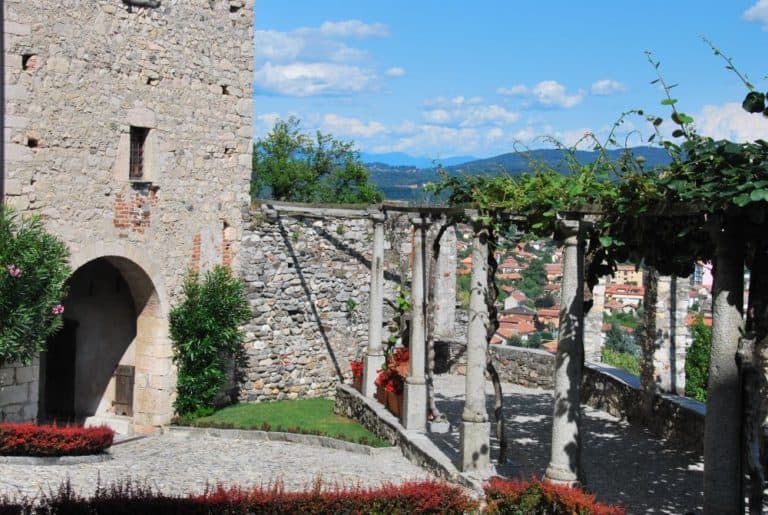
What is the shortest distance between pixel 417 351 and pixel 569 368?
20.2ft

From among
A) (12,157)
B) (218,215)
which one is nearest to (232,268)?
(218,215)

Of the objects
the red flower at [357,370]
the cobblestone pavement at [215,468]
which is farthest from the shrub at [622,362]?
the cobblestone pavement at [215,468]

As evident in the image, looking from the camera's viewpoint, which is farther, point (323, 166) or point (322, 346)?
point (323, 166)

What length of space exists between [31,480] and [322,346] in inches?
396

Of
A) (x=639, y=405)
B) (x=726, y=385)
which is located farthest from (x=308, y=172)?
(x=726, y=385)

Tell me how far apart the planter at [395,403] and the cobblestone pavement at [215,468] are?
1.38m

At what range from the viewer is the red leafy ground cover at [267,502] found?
9.25 metres

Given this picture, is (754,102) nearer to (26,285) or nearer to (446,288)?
(26,285)

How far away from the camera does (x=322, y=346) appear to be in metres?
21.6

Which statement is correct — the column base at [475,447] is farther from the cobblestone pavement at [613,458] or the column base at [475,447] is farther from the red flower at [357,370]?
the red flower at [357,370]

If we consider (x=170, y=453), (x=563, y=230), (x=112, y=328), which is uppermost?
(x=563, y=230)

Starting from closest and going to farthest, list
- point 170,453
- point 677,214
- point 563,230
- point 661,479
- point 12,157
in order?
point 677,214, point 563,230, point 661,479, point 12,157, point 170,453

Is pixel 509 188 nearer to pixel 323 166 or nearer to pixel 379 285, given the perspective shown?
pixel 379 285

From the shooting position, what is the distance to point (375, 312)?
1942 centimetres
